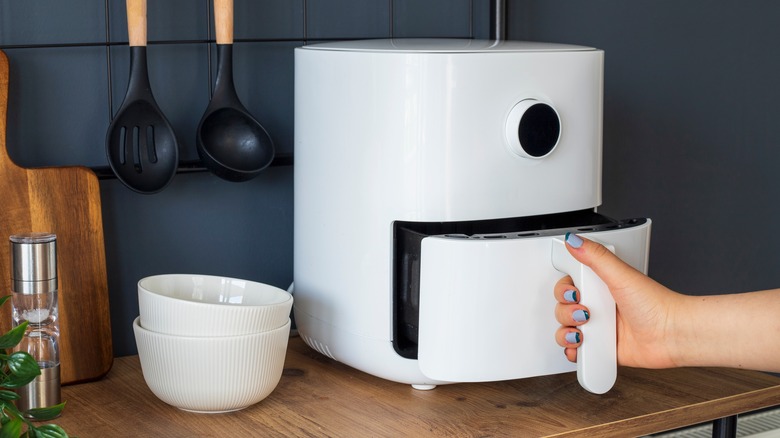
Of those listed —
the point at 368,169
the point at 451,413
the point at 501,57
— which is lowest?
the point at 451,413

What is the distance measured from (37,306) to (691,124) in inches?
37.7

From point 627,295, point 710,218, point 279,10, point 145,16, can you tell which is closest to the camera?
point 627,295

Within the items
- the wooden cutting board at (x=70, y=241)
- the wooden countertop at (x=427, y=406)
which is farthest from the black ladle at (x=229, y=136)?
the wooden countertop at (x=427, y=406)

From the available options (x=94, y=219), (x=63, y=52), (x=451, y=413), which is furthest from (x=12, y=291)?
(x=451, y=413)

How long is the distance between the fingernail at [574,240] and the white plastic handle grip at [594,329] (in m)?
0.01

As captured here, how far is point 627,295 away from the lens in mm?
937

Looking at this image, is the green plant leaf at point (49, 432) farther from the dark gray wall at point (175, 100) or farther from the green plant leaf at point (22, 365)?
the dark gray wall at point (175, 100)

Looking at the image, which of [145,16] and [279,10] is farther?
[279,10]

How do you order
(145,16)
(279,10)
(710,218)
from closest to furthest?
1. (145,16)
2. (279,10)
3. (710,218)

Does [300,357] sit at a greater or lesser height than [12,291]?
lesser

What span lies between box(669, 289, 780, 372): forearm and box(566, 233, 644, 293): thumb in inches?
3.6

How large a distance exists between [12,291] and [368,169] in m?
0.37

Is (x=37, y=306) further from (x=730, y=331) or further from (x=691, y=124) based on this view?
(x=691, y=124)

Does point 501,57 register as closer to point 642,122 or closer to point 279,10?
point 279,10
